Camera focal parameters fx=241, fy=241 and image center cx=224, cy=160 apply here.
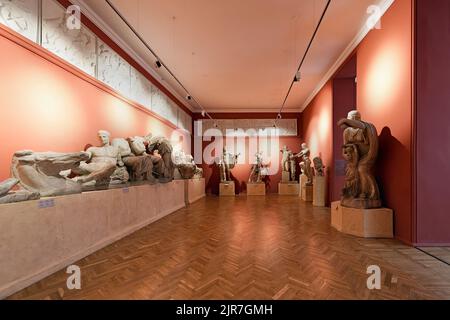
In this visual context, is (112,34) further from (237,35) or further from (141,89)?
(237,35)

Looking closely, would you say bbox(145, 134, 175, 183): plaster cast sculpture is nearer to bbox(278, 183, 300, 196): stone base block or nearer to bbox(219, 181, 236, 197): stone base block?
bbox(219, 181, 236, 197): stone base block

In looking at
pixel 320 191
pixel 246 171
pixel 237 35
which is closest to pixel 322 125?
pixel 320 191

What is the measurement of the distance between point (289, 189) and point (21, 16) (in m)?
10.4

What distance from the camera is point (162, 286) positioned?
2.40 m

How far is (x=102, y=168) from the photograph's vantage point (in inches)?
156

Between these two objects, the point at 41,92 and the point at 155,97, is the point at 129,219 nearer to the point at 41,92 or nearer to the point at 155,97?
the point at 41,92

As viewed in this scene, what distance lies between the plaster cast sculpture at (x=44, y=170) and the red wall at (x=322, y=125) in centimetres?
697

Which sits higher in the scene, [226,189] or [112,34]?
[112,34]

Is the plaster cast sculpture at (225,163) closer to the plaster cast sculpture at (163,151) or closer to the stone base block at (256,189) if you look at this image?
the stone base block at (256,189)

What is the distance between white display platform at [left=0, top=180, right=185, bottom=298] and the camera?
2.34 metres

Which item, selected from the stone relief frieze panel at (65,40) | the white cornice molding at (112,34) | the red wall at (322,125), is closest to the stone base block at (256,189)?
the red wall at (322,125)
